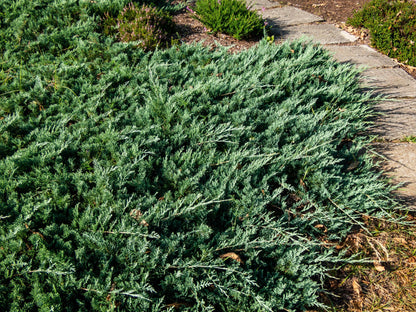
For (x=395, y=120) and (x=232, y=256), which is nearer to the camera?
(x=232, y=256)

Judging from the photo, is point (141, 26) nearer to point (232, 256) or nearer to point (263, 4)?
point (263, 4)

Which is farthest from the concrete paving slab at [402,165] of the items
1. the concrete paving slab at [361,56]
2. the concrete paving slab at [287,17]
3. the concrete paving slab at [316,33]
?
the concrete paving slab at [287,17]

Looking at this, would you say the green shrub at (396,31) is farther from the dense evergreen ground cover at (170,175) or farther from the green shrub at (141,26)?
the green shrub at (141,26)

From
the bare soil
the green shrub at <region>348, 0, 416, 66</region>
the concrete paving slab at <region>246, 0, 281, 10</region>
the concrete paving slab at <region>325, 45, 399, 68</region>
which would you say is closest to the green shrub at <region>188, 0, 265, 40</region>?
the concrete paving slab at <region>325, 45, 399, 68</region>

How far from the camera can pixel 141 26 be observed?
4.13 metres

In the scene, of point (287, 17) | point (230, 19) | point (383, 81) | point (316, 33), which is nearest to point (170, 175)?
point (230, 19)

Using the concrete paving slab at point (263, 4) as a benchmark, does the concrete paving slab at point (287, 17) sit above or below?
below

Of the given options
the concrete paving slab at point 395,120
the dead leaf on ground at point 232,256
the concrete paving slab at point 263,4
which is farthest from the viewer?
the concrete paving slab at point 263,4

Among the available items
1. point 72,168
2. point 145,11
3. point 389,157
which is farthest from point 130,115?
point 389,157

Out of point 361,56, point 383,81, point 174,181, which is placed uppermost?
point 361,56

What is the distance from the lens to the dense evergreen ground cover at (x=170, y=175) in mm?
2068

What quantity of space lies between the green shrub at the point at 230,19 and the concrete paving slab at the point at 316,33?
51 centimetres

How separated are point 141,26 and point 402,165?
347cm

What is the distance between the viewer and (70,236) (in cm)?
219
